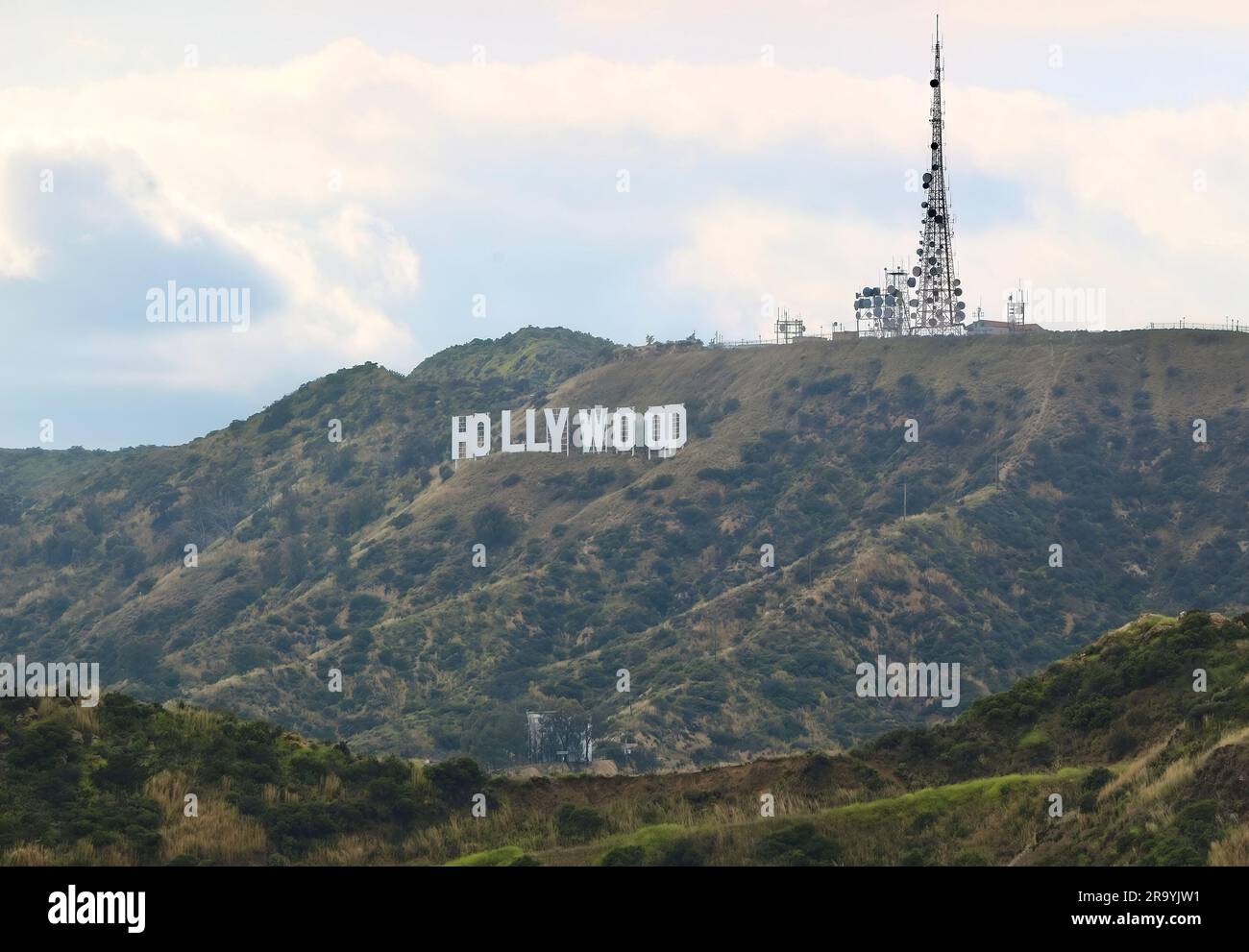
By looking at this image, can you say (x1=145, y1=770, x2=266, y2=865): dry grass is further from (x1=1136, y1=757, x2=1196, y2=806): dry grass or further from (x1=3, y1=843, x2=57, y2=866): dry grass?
(x1=1136, y1=757, x2=1196, y2=806): dry grass

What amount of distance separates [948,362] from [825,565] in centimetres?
3553

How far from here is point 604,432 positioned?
18625cm

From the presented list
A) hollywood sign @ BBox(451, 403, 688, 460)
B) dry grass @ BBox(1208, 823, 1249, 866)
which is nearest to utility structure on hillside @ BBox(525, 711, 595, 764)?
hollywood sign @ BBox(451, 403, 688, 460)

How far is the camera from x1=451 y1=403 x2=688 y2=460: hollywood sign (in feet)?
597

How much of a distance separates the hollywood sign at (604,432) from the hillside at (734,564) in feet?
7.06

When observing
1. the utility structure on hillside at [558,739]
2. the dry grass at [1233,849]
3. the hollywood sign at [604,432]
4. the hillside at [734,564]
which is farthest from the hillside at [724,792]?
the hollywood sign at [604,432]

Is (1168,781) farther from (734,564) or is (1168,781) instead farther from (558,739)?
(734,564)

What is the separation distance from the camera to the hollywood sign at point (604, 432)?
597 ft

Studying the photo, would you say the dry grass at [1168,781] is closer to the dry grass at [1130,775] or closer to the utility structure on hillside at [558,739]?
the dry grass at [1130,775]

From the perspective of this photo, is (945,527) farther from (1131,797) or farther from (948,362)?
(1131,797)

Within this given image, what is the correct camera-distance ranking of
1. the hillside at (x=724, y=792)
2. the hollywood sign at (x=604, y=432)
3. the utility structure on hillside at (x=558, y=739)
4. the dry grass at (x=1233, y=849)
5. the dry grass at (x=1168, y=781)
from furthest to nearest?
the hollywood sign at (x=604, y=432)
the utility structure on hillside at (x=558, y=739)
the hillside at (x=724, y=792)
the dry grass at (x=1168, y=781)
the dry grass at (x=1233, y=849)

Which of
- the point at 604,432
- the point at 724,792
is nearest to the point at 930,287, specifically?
the point at 604,432
